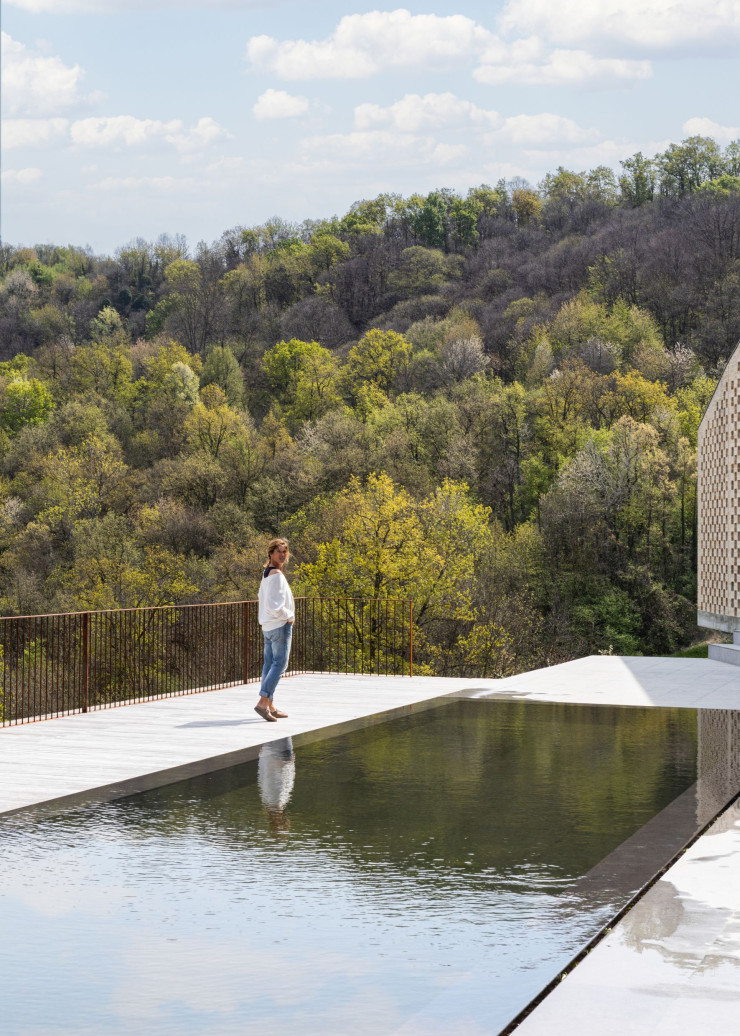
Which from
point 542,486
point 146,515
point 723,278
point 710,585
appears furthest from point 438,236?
point 710,585

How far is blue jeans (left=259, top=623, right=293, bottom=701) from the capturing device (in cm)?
1088

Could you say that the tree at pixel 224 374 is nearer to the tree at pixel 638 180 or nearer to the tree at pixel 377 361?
the tree at pixel 377 361

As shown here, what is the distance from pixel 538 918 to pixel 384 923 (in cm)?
62

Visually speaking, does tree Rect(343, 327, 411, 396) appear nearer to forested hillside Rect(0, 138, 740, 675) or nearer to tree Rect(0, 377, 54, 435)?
forested hillside Rect(0, 138, 740, 675)

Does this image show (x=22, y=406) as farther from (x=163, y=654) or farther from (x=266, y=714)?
(x=266, y=714)

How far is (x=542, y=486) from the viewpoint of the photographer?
5869 centimetres

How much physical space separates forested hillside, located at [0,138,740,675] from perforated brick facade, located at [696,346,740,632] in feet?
62.5

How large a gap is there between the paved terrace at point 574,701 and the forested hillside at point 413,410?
24080mm

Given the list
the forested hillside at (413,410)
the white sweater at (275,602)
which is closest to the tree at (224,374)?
the forested hillside at (413,410)

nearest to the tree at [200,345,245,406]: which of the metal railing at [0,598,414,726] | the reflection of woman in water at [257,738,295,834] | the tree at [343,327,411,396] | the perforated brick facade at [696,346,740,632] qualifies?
the tree at [343,327,411,396]

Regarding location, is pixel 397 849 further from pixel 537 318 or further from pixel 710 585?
pixel 537 318

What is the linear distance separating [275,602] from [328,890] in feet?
18.5

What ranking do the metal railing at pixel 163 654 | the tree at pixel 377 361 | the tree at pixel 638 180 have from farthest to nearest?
the tree at pixel 638 180
the tree at pixel 377 361
the metal railing at pixel 163 654

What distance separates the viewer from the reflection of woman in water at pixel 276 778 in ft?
22.7
